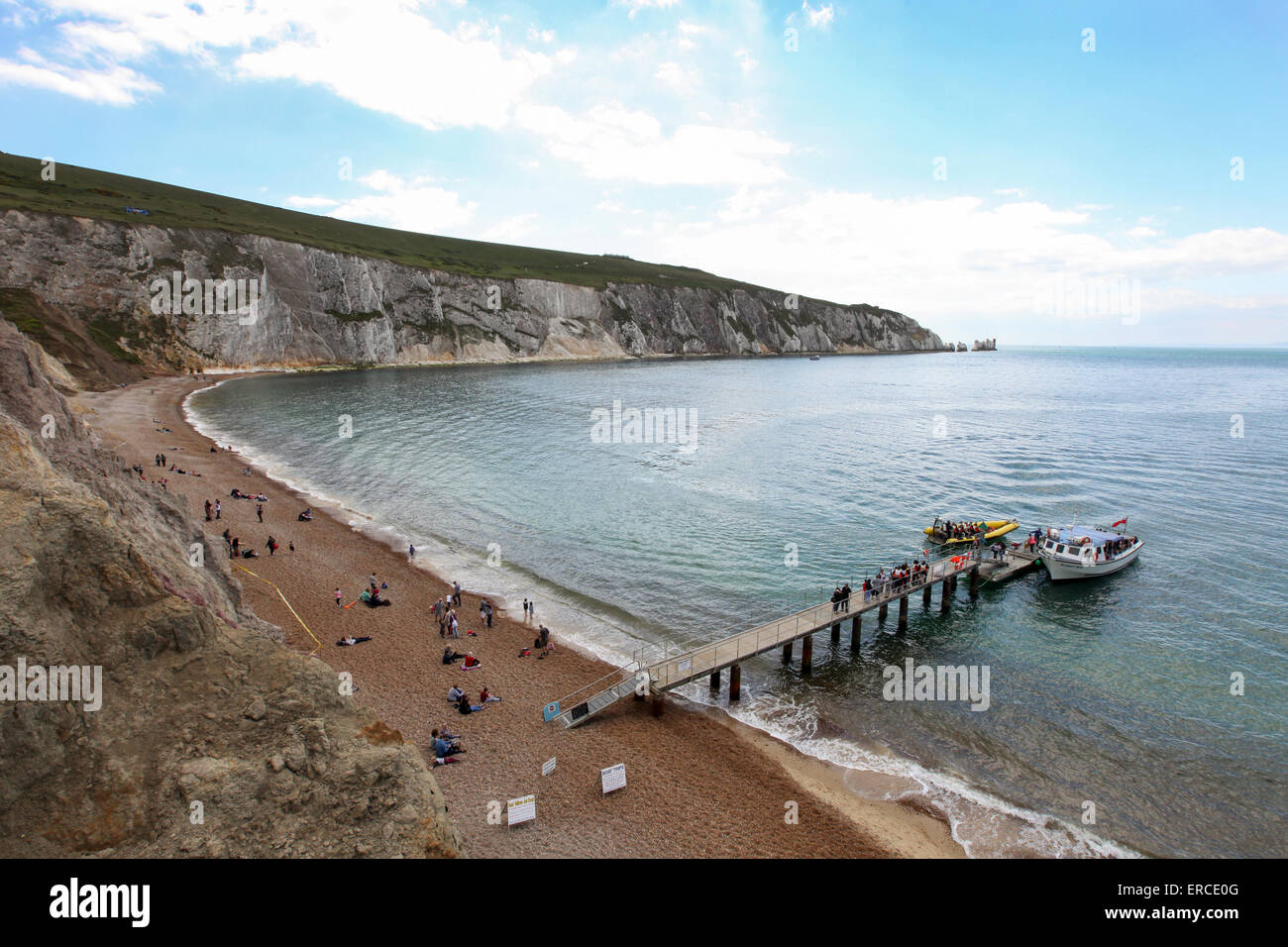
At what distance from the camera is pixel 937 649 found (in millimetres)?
30500

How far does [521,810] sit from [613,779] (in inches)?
117

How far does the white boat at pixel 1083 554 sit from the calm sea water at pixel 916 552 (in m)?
0.95

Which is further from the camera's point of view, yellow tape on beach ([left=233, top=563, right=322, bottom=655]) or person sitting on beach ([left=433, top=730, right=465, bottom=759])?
yellow tape on beach ([left=233, top=563, right=322, bottom=655])

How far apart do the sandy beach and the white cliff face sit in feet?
354

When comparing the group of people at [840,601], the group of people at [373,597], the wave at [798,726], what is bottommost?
the wave at [798,726]

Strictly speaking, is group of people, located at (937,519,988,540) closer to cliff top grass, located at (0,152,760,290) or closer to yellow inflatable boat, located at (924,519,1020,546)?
yellow inflatable boat, located at (924,519,1020,546)

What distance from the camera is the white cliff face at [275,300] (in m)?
107

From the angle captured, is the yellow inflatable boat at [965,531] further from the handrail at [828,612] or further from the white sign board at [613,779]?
the white sign board at [613,779]

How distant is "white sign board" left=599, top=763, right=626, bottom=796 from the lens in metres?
19.1

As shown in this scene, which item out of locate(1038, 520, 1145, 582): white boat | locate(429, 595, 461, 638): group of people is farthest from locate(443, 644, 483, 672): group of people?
locate(1038, 520, 1145, 582): white boat

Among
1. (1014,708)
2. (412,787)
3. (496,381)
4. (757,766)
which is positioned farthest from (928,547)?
(496,381)

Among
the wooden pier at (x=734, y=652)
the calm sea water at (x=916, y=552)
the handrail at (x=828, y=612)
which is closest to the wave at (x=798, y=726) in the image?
the calm sea water at (x=916, y=552)

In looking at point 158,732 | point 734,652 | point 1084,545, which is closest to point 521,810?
point 158,732

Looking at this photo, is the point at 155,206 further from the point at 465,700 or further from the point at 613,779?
the point at 613,779
